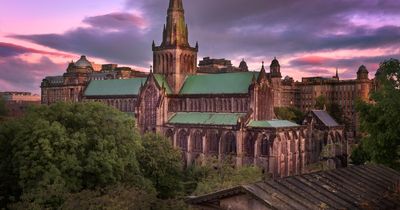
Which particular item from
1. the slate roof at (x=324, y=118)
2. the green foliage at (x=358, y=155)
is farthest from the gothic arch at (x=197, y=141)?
the green foliage at (x=358, y=155)

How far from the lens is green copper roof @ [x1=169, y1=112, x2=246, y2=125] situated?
3053 inches

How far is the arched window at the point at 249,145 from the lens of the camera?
73.6m

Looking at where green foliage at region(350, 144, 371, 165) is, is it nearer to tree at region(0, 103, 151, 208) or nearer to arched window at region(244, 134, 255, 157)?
arched window at region(244, 134, 255, 157)

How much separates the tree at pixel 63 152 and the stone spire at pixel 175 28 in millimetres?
44458

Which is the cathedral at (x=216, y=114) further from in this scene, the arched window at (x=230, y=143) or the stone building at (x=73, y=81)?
the stone building at (x=73, y=81)

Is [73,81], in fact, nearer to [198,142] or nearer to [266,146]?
[198,142]

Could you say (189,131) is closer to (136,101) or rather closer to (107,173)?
(136,101)

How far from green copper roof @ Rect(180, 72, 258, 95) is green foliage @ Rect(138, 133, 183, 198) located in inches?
1011

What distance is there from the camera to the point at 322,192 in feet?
69.8

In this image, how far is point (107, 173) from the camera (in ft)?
137

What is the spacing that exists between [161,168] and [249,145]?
21.9m

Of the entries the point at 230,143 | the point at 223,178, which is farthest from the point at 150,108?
the point at 223,178

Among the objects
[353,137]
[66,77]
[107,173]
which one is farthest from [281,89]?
[107,173]

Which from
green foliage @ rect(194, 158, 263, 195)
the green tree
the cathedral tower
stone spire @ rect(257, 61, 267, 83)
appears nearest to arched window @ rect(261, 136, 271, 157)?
green foliage @ rect(194, 158, 263, 195)
